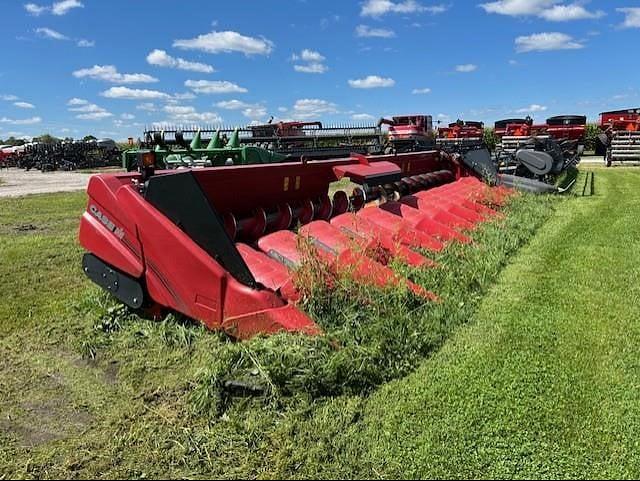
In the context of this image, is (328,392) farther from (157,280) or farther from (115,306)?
(115,306)

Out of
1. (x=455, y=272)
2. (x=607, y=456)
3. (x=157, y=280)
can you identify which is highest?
(x=157, y=280)

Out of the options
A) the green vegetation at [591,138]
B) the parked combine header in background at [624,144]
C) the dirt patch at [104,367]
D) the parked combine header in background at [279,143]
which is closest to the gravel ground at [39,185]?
the parked combine header in background at [279,143]

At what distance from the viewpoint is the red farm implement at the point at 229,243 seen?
315 centimetres

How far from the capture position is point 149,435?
8.09 ft

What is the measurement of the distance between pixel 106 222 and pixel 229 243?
2.83ft

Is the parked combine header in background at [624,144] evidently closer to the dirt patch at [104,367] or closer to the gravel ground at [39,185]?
the gravel ground at [39,185]

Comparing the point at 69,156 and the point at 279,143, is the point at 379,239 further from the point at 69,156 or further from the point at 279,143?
the point at 69,156

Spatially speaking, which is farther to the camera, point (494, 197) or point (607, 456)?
point (494, 197)

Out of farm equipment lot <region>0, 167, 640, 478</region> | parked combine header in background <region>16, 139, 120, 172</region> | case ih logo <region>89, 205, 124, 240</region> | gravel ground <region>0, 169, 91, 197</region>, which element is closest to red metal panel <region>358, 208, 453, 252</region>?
farm equipment lot <region>0, 167, 640, 478</region>

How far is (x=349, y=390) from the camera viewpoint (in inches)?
105

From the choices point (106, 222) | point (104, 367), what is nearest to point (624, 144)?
point (106, 222)

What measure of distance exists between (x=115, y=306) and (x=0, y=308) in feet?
3.59

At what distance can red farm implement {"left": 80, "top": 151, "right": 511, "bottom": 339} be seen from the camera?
315 cm

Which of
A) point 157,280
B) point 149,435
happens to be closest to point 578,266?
point 157,280
